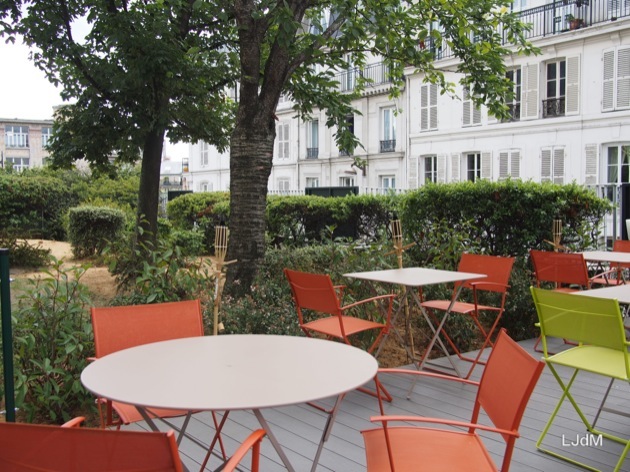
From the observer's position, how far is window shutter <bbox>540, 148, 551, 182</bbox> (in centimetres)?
1975

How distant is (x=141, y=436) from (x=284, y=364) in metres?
1.02

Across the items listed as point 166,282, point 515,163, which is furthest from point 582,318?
point 515,163

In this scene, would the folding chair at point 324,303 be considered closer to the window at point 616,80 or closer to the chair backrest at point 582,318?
the chair backrest at point 582,318

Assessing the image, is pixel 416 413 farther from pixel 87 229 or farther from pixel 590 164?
pixel 590 164

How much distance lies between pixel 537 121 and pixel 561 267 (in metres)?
15.3

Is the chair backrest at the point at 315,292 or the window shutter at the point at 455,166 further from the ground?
the window shutter at the point at 455,166

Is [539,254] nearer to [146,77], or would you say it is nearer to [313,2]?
[313,2]

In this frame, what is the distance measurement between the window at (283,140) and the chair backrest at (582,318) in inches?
1066

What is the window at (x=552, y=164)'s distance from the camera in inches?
766

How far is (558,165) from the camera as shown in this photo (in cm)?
1956

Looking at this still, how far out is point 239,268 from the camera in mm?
6199

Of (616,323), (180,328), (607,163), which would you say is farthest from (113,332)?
(607,163)

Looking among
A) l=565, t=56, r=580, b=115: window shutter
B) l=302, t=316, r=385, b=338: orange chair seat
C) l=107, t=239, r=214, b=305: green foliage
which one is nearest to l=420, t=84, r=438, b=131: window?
l=565, t=56, r=580, b=115: window shutter

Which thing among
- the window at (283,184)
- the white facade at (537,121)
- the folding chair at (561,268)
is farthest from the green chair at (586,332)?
the window at (283,184)
